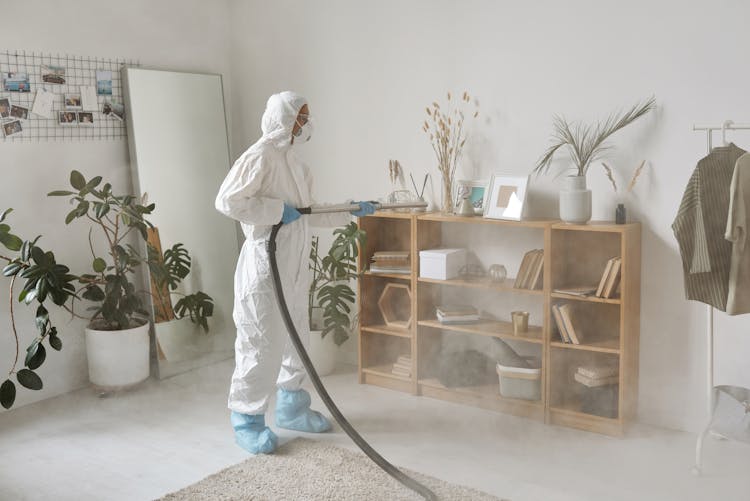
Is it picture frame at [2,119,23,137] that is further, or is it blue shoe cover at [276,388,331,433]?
picture frame at [2,119,23,137]

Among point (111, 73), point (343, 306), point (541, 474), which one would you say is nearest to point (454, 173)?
point (343, 306)

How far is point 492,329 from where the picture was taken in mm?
2701

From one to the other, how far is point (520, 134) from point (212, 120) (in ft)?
4.72

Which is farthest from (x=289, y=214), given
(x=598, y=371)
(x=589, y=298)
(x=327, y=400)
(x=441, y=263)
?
(x=598, y=371)

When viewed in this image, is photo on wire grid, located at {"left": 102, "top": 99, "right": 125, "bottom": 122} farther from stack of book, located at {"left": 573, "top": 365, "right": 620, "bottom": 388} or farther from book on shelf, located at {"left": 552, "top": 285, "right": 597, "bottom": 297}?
stack of book, located at {"left": 573, "top": 365, "right": 620, "bottom": 388}

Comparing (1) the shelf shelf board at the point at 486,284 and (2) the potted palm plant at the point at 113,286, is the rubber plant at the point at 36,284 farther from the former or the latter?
(1) the shelf shelf board at the point at 486,284

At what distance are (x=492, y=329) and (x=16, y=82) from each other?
1954 mm

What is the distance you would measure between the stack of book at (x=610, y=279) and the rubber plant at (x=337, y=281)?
0.93m

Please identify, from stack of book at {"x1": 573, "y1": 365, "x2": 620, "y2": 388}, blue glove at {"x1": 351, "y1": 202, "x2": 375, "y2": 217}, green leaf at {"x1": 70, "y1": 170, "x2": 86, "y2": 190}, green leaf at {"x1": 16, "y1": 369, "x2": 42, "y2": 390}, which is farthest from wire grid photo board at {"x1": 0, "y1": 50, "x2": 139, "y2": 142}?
stack of book at {"x1": 573, "y1": 365, "x2": 620, "y2": 388}

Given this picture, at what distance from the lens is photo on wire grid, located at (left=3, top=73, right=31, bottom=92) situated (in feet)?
8.85

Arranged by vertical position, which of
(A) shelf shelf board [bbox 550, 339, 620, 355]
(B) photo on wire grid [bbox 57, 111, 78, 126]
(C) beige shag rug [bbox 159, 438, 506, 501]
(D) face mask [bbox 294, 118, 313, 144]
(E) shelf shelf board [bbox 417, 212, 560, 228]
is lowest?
(C) beige shag rug [bbox 159, 438, 506, 501]

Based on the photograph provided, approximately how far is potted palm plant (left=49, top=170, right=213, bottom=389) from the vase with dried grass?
1.14 m

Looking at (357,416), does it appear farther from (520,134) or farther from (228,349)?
(520,134)

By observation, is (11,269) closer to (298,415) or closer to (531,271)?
(298,415)
